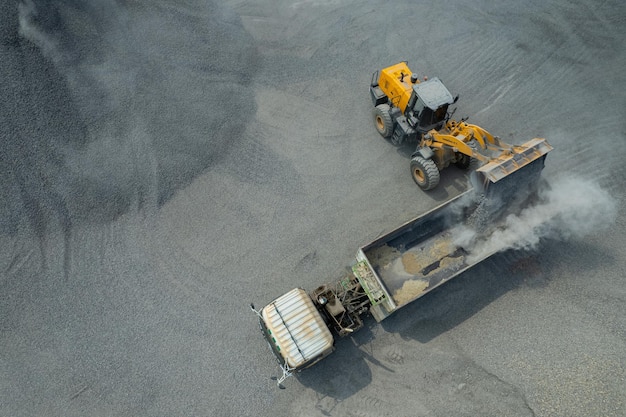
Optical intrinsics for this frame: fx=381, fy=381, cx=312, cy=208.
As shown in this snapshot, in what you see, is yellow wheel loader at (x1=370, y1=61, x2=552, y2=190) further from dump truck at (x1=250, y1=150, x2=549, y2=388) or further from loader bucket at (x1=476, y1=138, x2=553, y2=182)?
dump truck at (x1=250, y1=150, x2=549, y2=388)

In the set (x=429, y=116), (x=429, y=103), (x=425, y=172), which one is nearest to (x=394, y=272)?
(x=425, y=172)

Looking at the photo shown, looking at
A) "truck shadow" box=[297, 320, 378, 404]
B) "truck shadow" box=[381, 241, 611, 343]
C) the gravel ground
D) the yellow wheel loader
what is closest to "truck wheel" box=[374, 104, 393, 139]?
the yellow wheel loader

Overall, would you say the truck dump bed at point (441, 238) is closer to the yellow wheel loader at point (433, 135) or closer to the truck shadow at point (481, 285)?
the yellow wheel loader at point (433, 135)

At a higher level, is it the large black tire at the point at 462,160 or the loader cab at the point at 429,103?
the loader cab at the point at 429,103

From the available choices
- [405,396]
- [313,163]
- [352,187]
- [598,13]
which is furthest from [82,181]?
[598,13]

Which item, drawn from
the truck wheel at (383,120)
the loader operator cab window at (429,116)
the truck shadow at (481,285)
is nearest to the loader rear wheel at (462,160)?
the loader operator cab window at (429,116)

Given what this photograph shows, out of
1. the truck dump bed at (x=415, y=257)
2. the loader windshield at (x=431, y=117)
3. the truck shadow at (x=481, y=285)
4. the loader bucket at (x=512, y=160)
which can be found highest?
the loader windshield at (x=431, y=117)

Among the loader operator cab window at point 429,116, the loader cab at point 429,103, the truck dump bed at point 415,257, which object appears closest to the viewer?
the truck dump bed at point 415,257
